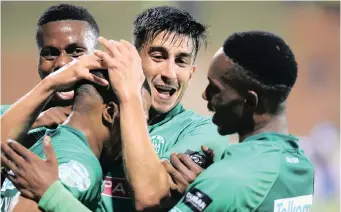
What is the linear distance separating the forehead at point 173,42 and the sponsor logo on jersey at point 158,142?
1.91 ft

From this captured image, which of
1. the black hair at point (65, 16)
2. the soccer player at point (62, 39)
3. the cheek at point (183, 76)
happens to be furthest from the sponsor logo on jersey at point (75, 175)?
the black hair at point (65, 16)

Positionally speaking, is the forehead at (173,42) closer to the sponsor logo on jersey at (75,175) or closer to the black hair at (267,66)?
the black hair at (267,66)

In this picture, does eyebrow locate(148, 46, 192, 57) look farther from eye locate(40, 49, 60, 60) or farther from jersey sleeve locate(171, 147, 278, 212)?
jersey sleeve locate(171, 147, 278, 212)

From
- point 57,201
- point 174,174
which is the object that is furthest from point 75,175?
point 174,174

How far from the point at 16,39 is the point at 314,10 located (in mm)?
6634

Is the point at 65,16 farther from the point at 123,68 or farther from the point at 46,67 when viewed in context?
the point at 123,68

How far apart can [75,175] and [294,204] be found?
0.98m

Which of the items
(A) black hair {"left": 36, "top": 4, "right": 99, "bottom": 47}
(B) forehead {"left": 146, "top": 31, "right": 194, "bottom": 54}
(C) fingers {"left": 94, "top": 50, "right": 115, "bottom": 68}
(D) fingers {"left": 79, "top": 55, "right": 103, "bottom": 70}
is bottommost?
(B) forehead {"left": 146, "top": 31, "right": 194, "bottom": 54}

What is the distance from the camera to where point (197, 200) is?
2.62 metres

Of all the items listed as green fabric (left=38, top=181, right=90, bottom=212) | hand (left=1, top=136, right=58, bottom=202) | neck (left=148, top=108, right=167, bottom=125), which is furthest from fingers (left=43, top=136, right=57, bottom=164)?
neck (left=148, top=108, right=167, bottom=125)

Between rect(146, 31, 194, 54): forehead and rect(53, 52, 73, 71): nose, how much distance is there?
520mm

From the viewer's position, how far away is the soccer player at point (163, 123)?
2811mm

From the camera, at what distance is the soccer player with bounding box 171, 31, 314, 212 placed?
2611 mm

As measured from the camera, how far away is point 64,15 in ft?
14.0
